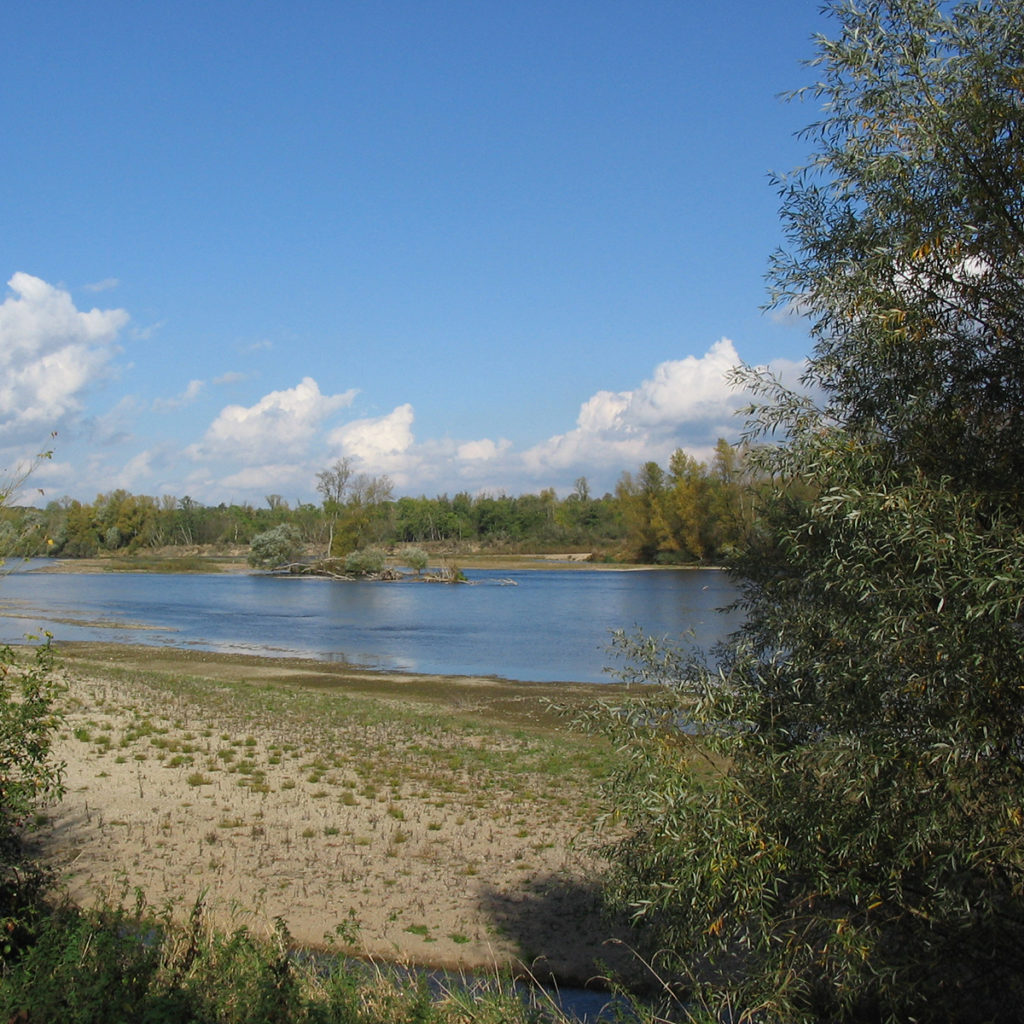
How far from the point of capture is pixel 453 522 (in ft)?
473

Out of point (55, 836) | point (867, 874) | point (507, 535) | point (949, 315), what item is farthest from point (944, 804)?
point (507, 535)

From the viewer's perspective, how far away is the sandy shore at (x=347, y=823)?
9.66 m

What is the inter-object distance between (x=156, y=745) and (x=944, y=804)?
46.4ft

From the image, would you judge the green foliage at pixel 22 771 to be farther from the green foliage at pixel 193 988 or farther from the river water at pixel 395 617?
the river water at pixel 395 617

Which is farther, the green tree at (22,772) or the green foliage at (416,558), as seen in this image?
the green foliage at (416,558)

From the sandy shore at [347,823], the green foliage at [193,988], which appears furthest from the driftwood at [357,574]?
the green foliage at [193,988]

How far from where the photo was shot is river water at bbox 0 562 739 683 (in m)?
36.1

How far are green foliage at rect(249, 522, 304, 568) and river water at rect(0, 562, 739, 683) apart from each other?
724cm

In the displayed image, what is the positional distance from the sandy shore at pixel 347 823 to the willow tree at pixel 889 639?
2.12 m

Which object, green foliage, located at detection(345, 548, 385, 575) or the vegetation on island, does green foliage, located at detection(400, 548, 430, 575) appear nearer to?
green foliage, located at detection(345, 548, 385, 575)

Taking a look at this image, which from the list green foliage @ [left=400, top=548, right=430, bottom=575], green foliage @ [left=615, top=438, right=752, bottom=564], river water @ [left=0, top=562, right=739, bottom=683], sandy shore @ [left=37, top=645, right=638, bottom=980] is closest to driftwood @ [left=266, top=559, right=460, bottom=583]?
green foliage @ [left=400, top=548, right=430, bottom=575]

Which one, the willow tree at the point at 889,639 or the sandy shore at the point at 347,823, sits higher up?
the willow tree at the point at 889,639

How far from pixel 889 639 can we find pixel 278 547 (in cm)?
9421

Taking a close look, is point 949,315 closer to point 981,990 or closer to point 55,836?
point 981,990
